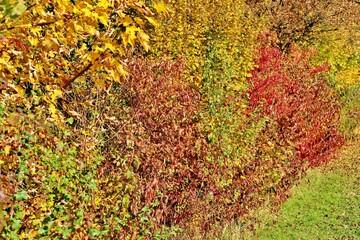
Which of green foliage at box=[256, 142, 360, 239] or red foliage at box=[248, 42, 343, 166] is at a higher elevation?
red foliage at box=[248, 42, 343, 166]

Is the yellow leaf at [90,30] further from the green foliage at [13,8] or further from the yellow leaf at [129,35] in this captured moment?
the green foliage at [13,8]

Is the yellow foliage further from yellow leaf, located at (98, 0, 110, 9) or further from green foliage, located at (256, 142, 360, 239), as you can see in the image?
yellow leaf, located at (98, 0, 110, 9)

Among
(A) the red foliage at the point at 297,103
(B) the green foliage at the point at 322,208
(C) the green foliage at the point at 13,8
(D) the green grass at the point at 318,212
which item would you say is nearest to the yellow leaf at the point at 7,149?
(C) the green foliage at the point at 13,8

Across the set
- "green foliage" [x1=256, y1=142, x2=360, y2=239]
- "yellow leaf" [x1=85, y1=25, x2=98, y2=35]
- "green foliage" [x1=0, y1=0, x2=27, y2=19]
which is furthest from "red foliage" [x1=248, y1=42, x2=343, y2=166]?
"green foliage" [x1=0, y1=0, x2=27, y2=19]

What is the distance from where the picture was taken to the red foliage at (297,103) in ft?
37.4

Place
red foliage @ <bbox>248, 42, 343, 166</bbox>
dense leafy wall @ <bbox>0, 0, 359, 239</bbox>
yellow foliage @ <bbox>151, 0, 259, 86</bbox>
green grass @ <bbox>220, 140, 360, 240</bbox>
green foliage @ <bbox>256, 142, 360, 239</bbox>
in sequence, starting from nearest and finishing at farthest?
dense leafy wall @ <bbox>0, 0, 359, 239</bbox>, green grass @ <bbox>220, 140, 360, 240</bbox>, green foliage @ <bbox>256, 142, 360, 239</bbox>, red foliage @ <bbox>248, 42, 343, 166</bbox>, yellow foliage @ <bbox>151, 0, 259, 86</bbox>

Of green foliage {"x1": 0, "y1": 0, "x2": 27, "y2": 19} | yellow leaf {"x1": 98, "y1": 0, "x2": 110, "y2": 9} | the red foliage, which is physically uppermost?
green foliage {"x1": 0, "y1": 0, "x2": 27, "y2": 19}

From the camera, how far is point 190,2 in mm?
12859

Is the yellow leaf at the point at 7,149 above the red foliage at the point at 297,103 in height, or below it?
above

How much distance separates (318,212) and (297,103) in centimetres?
252

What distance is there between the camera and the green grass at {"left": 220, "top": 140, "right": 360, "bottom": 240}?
34.2ft

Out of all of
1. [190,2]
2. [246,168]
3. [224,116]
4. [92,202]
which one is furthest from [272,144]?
[92,202]

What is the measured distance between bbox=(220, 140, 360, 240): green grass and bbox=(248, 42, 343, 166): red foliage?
2.33ft

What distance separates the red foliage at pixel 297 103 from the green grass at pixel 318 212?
71 centimetres
